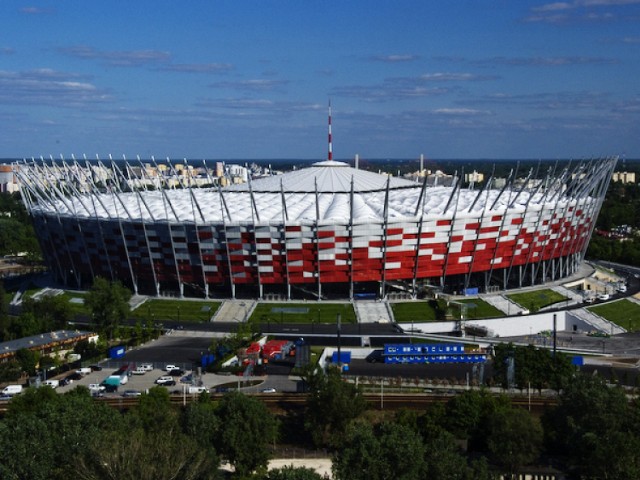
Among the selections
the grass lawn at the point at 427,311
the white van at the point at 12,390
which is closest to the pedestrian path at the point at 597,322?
the grass lawn at the point at 427,311

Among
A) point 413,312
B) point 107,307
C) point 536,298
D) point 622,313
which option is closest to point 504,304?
point 536,298

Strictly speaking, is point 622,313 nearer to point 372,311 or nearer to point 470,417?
point 372,311

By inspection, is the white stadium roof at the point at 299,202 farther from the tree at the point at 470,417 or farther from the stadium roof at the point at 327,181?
the tree at the point at 470,417

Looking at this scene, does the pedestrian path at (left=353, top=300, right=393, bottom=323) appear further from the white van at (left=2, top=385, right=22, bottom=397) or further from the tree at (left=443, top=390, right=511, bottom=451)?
the white van at (left=2, top=385, right=22, bottom=397)

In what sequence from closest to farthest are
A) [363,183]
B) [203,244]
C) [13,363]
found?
1. [13,363]
2. [203,244]
3. [363,183]

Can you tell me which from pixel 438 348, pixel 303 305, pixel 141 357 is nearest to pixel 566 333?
pixel 438 348

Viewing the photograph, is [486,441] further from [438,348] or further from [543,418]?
[438,348]
